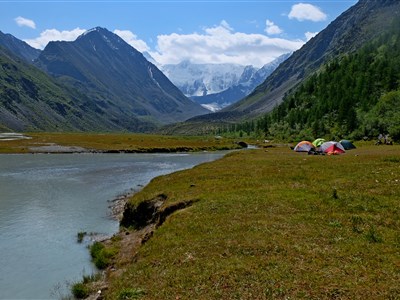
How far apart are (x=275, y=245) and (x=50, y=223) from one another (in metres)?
27.1

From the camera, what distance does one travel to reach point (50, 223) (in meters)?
39.8

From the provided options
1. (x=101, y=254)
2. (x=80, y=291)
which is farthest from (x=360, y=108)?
(x=80, y=291)

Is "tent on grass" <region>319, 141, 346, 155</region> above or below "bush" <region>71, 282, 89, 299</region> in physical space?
above

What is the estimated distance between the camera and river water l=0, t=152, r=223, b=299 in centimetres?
2544

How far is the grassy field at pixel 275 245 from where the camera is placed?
16.8m

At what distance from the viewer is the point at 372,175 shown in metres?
36.7

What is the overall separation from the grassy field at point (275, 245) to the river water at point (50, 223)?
3656 millimetres

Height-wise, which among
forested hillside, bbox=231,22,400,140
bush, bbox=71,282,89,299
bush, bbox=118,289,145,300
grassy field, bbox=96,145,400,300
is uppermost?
forested hillside, bbox=231,22,400,140

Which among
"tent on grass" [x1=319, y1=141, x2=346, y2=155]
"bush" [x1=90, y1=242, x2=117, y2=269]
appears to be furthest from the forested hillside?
"bush" [x1=90, y1=242, x2=117, y2=269]

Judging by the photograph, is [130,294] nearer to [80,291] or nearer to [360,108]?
[80,291]

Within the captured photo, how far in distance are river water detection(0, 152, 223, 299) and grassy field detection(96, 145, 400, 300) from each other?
3656 mm

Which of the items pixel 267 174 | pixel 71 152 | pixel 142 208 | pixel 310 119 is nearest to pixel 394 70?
pixel 310 119

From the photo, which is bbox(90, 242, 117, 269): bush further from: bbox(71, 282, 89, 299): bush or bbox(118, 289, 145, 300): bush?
bbox(118, 289, 145, 300): bush

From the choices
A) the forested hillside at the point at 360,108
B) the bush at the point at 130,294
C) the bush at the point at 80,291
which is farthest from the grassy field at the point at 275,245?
the forested hillside at the point at 360,108
